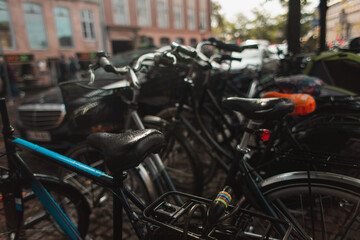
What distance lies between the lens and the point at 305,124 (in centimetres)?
223

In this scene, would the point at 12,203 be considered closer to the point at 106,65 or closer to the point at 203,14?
the point at 106,65

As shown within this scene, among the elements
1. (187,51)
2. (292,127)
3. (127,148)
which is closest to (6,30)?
(187,51)

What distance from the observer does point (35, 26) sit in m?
16.5

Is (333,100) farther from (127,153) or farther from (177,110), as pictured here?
(127,153)

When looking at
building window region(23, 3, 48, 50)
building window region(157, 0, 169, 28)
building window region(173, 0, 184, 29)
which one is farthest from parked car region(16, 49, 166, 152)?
building window region(173, 0, 184, 29)

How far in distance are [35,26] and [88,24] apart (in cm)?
386

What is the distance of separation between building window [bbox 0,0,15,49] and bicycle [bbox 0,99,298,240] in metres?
16.8

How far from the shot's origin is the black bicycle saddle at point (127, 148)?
1.13 metres

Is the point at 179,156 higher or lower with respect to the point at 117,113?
lower

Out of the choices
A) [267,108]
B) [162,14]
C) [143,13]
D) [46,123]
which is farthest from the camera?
[162,14]

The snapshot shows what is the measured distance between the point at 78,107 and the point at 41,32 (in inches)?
700

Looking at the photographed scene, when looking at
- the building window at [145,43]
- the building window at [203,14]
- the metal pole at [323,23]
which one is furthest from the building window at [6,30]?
the building window at [203,14]

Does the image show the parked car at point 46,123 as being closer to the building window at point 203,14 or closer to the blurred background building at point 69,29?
the blurred background building at point 69,29

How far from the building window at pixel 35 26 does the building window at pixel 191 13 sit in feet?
51.7
